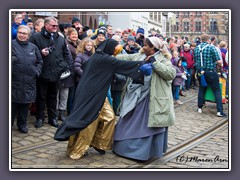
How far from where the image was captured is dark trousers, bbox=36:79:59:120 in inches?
331

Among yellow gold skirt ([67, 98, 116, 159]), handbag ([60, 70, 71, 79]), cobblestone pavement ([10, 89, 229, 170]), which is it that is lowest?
cobblestone pavement ([10, 89, 229, 170])

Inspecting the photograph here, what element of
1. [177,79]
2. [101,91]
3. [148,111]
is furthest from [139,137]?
[177,79]

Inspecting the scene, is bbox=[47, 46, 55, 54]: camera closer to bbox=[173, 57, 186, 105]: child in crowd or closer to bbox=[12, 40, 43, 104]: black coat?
bbox=[12, 40, 43, 104]: black coat

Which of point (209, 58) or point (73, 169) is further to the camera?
point (209, 58)

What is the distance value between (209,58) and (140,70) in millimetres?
4723

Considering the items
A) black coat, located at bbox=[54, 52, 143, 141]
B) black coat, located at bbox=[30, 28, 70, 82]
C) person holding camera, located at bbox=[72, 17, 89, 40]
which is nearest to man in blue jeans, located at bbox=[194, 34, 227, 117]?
person holding camera, located at bbox=[72, 17, 89, 40]

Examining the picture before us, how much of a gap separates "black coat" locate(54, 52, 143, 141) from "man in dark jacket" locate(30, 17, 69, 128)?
5.56 ft

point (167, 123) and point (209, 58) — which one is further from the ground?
point (209, 58)

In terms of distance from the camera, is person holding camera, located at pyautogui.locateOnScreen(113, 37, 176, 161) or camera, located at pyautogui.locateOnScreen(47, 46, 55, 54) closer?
person holding camera, located at pyautogui.locateOnScreen(113, 37, 176, 161)

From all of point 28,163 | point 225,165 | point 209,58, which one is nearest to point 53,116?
point 28,163

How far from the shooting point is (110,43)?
676 centimetres

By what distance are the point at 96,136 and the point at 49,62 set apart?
2.05 meters

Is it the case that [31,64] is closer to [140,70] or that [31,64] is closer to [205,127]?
[140,70]

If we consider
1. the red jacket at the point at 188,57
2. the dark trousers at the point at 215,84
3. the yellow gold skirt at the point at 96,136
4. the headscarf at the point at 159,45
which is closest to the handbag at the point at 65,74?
the yellow gold skirt at the point at 96,136
